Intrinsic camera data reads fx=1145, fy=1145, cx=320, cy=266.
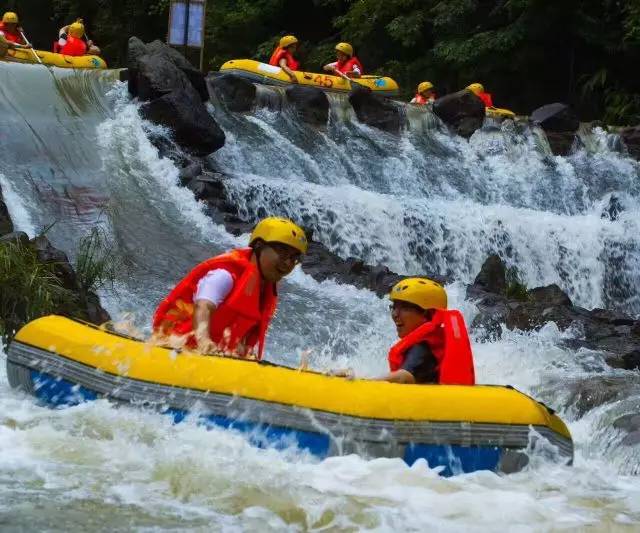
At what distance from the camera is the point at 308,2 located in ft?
83.6

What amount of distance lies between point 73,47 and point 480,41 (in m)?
7.50

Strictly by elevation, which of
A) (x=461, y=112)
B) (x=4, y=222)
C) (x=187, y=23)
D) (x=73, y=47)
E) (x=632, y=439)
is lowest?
(x=632, y=439)

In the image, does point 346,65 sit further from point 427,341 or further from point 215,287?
point 427,341

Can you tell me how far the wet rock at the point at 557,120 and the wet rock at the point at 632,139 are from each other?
2.41 ft

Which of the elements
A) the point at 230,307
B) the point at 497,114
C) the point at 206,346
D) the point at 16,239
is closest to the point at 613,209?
the point at 497,114

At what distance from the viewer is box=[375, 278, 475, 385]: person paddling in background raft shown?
5.15 metres

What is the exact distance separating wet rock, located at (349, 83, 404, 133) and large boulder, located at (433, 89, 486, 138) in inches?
34.3

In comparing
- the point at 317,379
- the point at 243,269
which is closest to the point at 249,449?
the point at 317,379

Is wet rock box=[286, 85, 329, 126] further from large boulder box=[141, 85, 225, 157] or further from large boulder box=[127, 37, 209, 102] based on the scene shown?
large boulder box=[141, 85, 225, 157]

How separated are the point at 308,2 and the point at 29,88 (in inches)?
518

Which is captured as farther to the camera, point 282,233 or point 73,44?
point 73,44

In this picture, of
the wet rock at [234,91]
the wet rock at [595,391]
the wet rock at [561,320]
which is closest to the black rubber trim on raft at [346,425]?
the wet rock at [595,391]

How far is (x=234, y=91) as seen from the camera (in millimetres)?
15422

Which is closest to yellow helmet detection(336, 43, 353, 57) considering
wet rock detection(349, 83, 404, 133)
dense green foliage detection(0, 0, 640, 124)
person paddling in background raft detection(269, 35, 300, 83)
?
person paddling in background raft detection(269, 35, 300, 83)
